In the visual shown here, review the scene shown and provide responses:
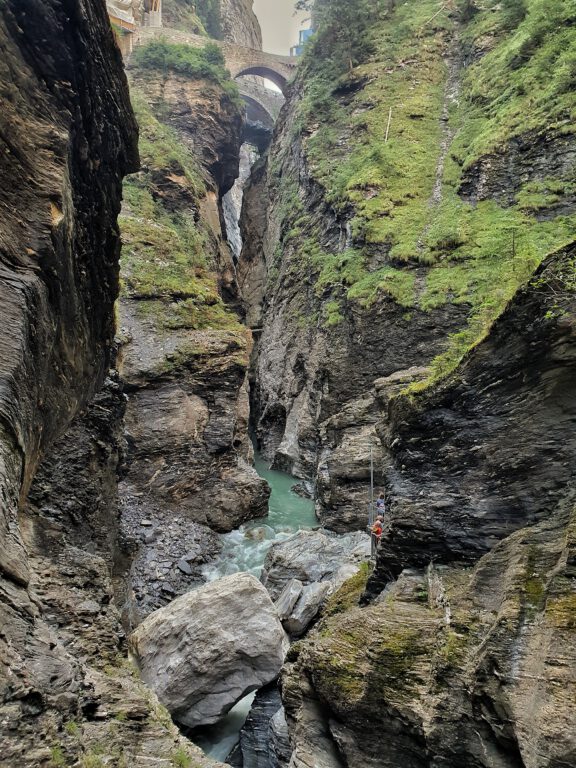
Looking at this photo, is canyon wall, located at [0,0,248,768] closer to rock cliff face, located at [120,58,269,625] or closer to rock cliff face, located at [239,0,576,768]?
rock cliff face, located at [239,0,576,768]

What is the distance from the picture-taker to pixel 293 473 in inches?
880

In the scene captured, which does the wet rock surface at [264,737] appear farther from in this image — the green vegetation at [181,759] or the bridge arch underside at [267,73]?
the bridge arch underside at [267,73]

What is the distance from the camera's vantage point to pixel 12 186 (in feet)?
15.1

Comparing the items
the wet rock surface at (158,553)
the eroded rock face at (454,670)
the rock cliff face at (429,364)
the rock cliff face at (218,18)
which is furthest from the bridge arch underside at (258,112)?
the eroded rock face at (454,670)

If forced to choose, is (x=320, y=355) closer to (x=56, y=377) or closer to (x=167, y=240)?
(x=167, y=240)

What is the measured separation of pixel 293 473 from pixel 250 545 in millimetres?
6993

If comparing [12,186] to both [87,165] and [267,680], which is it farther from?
[267,680]

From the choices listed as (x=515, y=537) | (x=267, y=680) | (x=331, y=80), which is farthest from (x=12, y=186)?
(x=331, y=80)

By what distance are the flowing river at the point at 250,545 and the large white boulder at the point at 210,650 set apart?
18.0 inches

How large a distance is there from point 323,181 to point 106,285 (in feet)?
72.3

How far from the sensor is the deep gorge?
4355mm

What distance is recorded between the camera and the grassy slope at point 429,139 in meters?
18.7

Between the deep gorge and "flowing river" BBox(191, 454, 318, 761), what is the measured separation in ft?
0.45

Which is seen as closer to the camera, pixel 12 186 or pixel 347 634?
pixel 12 186
